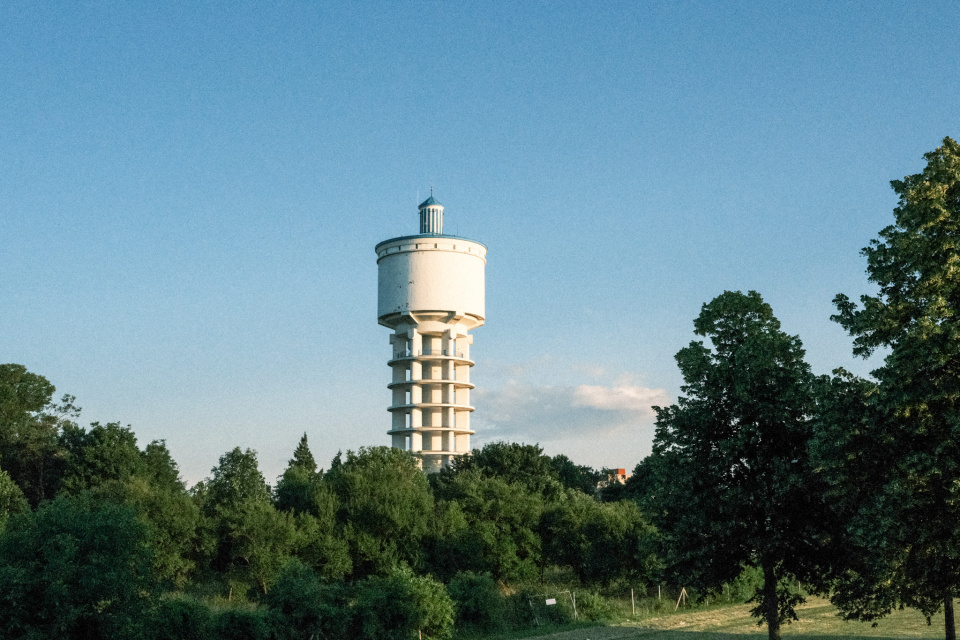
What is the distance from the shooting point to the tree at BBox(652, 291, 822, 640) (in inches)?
1101

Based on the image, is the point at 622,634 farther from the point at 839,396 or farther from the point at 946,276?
the point at 946,276

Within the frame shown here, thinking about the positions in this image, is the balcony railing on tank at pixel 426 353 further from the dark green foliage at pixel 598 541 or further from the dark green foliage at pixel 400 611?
the dark green foliage at pixel 400 611

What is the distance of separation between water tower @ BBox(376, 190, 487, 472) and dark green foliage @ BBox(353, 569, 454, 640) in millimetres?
53649

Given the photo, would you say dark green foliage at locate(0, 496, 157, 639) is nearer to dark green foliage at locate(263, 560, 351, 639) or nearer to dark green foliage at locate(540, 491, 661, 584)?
dark green foliage at locate(263, 560, 351, 639)

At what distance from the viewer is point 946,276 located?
23.3 m

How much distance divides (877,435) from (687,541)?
6851 mm

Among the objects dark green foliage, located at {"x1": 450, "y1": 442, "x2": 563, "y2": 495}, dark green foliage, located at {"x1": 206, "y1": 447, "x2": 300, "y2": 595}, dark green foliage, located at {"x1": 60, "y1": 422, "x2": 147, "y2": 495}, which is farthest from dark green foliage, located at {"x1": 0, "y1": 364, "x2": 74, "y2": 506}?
dark green foliage, located at {"x1": 450, "y1": 442, "x2": 563, "y2": 495}

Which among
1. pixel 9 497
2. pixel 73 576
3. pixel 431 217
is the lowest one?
pixel 73 576

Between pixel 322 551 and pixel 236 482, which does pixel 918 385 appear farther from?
pixel 236 482

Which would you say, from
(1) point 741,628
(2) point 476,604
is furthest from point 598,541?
(1) point 741,628

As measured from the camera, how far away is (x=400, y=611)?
141 feet

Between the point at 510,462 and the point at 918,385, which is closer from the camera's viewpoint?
the point at 918,385

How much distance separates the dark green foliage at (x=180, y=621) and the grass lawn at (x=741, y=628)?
15024mm

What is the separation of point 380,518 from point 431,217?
4849 cm
